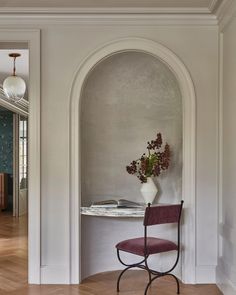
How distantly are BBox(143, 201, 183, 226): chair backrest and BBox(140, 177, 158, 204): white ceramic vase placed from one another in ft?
1.71

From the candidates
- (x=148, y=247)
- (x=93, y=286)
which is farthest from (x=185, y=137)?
(x=93, y=286)

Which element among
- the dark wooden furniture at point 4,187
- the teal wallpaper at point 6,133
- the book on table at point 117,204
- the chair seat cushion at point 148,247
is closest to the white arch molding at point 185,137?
the book on table at point 117,204

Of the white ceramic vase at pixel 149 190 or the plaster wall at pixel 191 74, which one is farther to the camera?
the white ceramic vase at pixel 149 190

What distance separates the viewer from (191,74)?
4207 mm

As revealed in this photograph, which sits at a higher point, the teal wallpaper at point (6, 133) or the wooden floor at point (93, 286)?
the teal wallpaper at point (6, 133)

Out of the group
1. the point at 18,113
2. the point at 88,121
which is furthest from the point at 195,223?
the point at 18,113

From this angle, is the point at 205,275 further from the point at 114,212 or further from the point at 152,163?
the point at 152,163

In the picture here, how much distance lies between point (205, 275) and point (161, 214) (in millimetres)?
899

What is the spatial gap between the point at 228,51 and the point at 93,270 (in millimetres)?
2709

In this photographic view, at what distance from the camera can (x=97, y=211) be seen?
167 inches

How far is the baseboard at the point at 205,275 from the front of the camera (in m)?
4.18
